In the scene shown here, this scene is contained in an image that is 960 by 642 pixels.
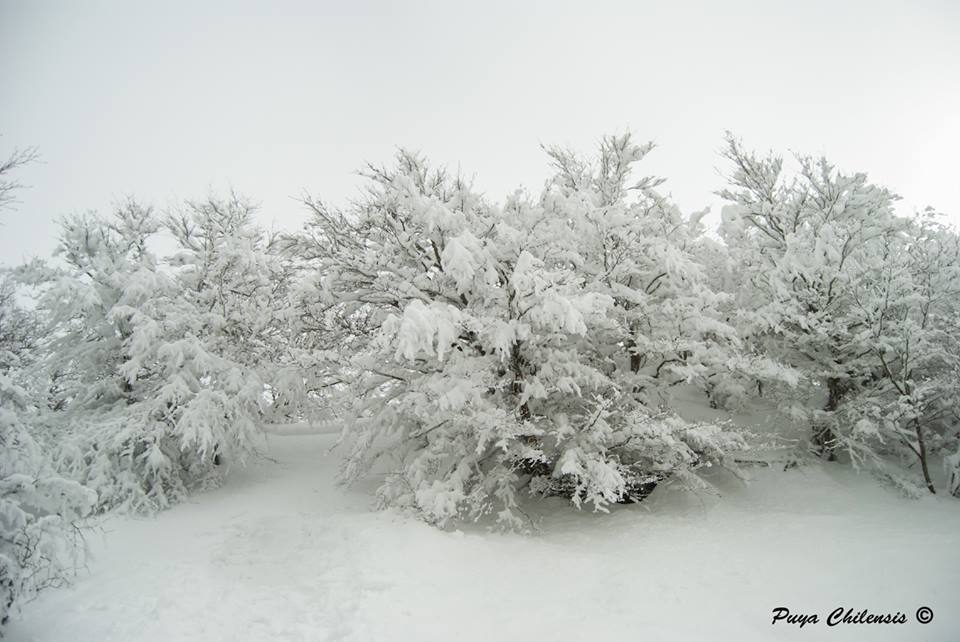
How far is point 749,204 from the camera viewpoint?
13570 mm

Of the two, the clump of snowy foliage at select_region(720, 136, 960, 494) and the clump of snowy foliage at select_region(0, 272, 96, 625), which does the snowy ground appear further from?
the clump of snowy foliage at select_region(720, 136, 960, 494)

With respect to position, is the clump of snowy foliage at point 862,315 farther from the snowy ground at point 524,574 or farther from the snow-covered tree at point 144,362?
the snow-covered tree at point 144,362

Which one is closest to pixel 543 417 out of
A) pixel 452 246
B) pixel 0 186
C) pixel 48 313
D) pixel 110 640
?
pixel 452 246

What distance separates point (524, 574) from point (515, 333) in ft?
13.7

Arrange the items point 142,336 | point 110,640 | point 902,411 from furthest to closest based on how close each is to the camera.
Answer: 1. point 142,336
2. point 902,411
3. point 110,640

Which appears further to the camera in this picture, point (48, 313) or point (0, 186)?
point (48, 313)

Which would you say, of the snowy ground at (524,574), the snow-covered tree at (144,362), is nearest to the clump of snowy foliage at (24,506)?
the snowy ground at (524,574)

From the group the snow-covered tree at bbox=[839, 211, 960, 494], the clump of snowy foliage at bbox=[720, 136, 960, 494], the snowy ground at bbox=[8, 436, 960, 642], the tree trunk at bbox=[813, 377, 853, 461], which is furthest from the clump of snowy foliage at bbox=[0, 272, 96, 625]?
the tree trunk at bbox=[813, 377, 853, 461]

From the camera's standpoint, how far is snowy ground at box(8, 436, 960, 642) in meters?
5.70

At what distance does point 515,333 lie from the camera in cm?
921

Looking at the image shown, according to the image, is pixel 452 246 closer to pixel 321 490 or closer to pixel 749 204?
pixel 321 490

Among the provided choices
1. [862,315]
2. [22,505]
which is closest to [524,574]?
[22,505]

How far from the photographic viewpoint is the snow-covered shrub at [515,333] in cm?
904

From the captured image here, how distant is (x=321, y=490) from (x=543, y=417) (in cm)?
586
